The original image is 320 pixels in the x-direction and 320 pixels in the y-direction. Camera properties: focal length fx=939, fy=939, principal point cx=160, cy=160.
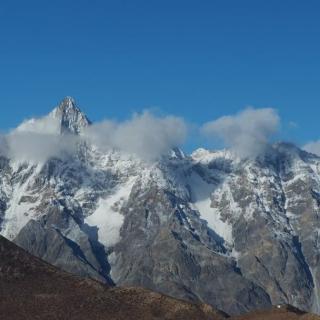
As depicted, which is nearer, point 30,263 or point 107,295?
point 107,295

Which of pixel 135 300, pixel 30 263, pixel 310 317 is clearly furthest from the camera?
pixel 30 263

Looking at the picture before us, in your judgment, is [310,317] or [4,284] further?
[4,284]

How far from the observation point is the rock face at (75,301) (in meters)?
177

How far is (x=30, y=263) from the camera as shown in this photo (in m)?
199

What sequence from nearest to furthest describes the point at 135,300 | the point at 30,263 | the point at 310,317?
the point at 310,317 → the point at 135,300 → the point at 30,263

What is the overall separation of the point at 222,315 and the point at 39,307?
36.2 m

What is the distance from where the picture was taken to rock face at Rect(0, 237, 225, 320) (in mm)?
176625

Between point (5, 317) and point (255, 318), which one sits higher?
point (255, 318)

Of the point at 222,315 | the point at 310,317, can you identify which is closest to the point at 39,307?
the point at 222,315

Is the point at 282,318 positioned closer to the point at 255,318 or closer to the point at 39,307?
the point at 255,318

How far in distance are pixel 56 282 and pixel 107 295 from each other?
11785 millimetres

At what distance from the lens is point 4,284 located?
18900cm

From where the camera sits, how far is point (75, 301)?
182 metres

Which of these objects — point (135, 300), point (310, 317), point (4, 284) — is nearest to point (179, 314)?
point (135, 300)
